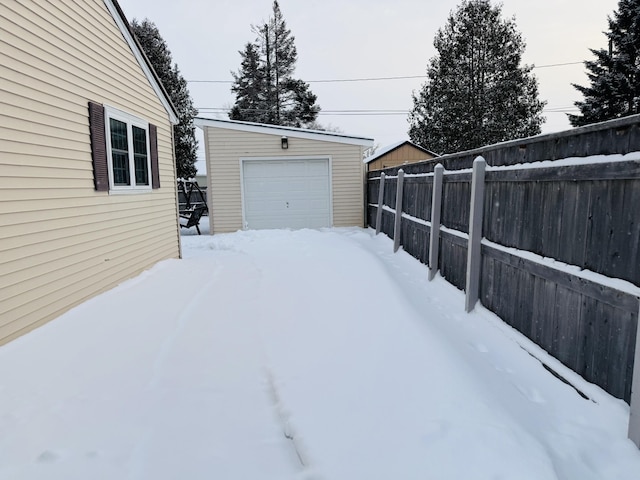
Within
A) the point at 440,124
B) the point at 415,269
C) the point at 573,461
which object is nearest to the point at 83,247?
the point at 415,269

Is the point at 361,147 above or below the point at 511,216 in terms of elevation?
above

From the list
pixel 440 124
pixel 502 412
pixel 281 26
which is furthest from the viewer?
pixel 281 26

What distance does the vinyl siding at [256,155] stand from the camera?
445 inches

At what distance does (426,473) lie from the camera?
1830 millimetres

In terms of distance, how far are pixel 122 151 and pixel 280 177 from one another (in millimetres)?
5886

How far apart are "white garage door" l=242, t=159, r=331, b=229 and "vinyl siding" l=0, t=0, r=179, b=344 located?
5.32m

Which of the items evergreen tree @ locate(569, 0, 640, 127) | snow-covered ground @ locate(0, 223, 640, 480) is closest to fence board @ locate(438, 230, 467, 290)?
snow-covered ground @ locate(0, 223, 640, 480)

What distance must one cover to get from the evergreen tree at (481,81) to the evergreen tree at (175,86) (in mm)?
12114

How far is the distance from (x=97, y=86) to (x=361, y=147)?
758 cm

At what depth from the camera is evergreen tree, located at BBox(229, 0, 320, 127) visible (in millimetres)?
26922

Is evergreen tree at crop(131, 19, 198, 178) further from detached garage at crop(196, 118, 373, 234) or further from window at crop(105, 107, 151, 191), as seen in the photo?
window at crop(105, 107, 151, 191)

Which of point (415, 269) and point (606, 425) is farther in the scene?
point (415, 269)

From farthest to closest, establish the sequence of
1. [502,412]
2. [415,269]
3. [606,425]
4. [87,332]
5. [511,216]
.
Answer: [415,269] → [87,332] → [511,216] → [502,412] → [606,425]

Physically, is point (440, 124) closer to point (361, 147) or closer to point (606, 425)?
point (361, 147)
